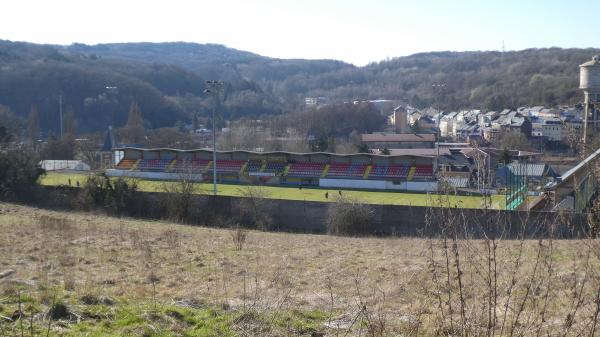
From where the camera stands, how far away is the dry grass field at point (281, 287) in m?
4.40

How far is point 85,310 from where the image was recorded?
6559 mm

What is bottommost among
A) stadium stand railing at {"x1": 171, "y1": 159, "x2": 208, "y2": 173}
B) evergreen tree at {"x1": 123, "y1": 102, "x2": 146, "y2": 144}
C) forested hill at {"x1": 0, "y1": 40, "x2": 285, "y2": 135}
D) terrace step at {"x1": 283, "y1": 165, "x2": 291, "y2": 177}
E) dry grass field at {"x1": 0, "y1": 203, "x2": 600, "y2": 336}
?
terrace step at {"x1": 283, "y1": 165, "x2": 291, "y2": 177}

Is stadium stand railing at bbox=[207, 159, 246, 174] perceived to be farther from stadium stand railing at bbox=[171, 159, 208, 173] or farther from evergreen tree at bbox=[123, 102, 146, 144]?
evergreen tree at bbox=[123, 102, 146, 144]

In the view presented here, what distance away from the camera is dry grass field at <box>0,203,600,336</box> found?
4402mm

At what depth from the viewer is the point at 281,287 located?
29.4ft

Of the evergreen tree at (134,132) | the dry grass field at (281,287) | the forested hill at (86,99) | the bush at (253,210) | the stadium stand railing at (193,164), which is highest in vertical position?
the forested hill at (86,99)

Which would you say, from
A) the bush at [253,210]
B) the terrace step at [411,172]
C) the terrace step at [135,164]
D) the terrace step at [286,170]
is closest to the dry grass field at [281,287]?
the bush at [253,210]

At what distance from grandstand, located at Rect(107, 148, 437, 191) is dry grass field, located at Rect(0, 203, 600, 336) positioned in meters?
21.3

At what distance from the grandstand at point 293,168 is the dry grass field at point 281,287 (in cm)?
2128

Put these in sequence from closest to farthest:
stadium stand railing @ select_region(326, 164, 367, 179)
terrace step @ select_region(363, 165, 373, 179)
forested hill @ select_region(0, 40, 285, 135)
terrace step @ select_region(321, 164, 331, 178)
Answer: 1. terrace step @ select_region(363, 165, 373, 179)
2. stadium stand railing @ select_region(326, 164, 367, 179)
3. terrace step @ select_region(321, 164, 331, 178)
4. forested hill @ select_region(0, 40, 285, 135)

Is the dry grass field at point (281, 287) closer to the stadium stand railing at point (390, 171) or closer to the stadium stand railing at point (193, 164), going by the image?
the stadium stand railing at point (390, 171)

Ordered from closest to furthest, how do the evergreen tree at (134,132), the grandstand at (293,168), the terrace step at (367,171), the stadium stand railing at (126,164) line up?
the grandstand at (293,168) < the terrace step at (367,171) < the stadium stand railing at (126,164) < the evergreen tree at (134,132)

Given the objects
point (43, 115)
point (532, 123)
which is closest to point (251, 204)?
point (532, 123)

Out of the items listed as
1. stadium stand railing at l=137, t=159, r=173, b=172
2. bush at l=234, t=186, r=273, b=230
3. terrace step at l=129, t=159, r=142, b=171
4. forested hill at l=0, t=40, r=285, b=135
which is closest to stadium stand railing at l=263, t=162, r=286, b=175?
stadium stand railing at l=137, t=159, r=173, b=172
